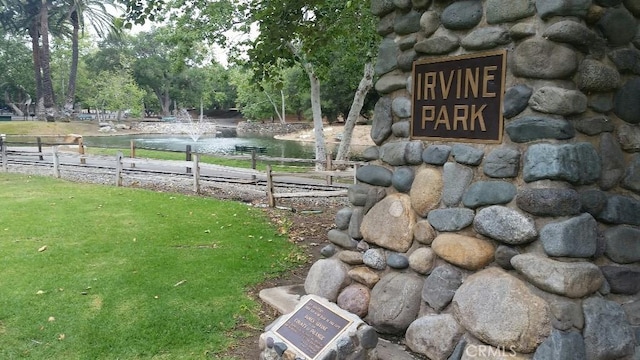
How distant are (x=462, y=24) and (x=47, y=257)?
531cm

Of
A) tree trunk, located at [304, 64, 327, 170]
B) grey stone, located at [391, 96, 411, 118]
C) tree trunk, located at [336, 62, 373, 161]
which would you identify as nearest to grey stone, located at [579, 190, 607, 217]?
grey stone, located at [391, 96, 411, 118]

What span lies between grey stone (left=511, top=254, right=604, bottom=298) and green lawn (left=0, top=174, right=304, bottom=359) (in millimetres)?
2252

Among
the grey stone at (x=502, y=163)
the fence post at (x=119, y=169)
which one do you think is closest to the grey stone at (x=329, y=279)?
the grey stone at (x=502, y=163)

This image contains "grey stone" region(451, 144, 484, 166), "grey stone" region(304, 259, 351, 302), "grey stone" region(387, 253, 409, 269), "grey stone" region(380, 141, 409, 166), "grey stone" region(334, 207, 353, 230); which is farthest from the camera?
"grey stone" region(334, 207, 353, 230)

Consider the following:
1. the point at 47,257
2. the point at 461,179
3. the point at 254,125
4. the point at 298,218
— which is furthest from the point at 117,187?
the point at 254,125

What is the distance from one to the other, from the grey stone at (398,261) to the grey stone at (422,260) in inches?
2.4

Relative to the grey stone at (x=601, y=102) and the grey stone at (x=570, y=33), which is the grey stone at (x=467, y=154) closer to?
the grey stone at (x=601, y=102)

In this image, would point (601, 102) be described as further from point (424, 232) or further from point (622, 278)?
point (424, 232)

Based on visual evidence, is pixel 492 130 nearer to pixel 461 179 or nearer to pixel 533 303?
pixel 461 179

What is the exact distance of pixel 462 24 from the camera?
10.7 ft

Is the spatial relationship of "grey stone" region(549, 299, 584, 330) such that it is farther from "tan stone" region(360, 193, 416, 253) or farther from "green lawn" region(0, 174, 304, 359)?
"green lawn" region(0, 174, 304, 359)

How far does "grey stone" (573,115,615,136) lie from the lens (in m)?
2.82

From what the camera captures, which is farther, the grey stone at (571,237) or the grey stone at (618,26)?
the grey stone at (618,26)

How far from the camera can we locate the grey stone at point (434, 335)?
3.07 metres
